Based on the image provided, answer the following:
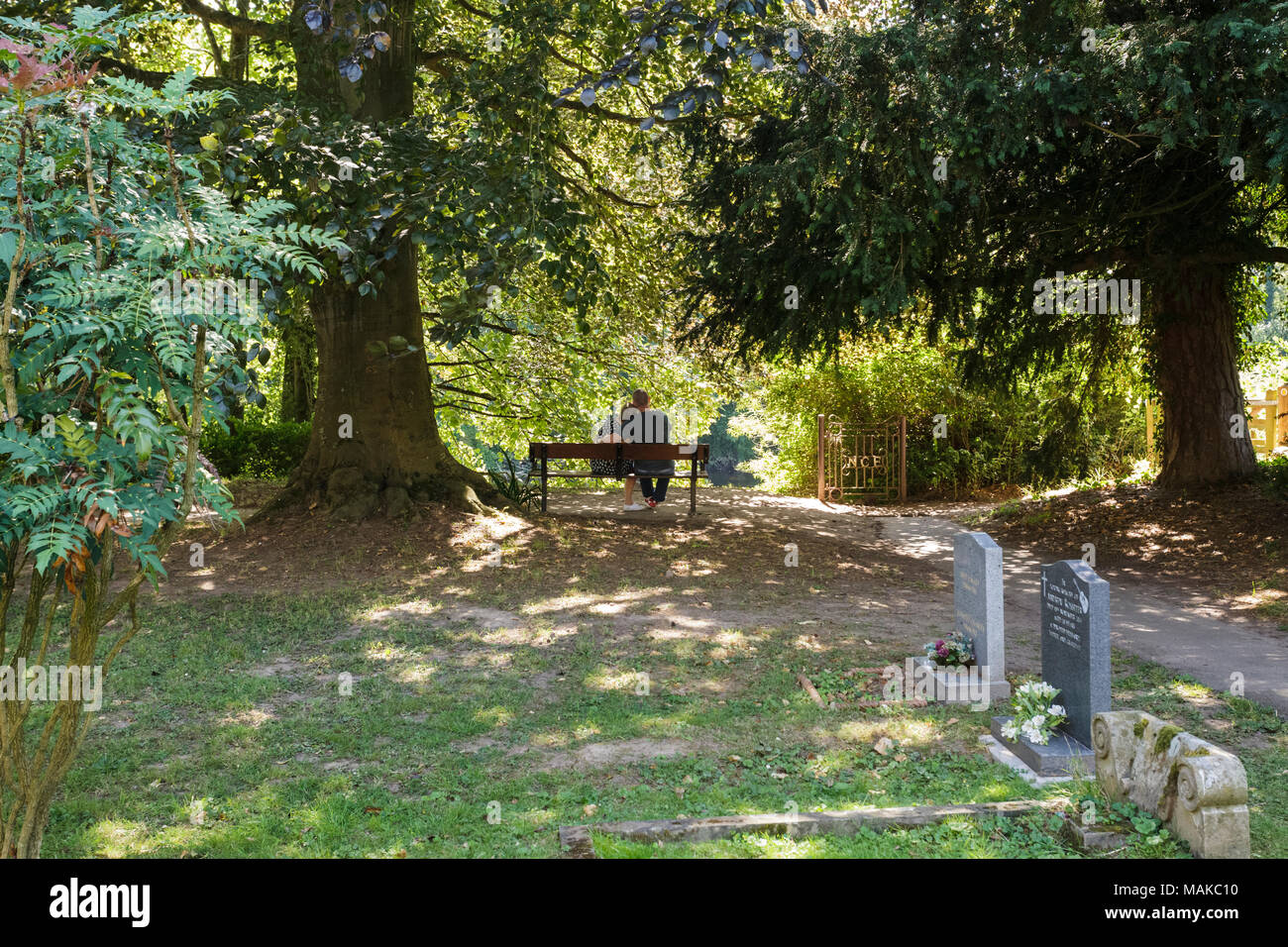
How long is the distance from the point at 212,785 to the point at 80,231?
2758 millimetres

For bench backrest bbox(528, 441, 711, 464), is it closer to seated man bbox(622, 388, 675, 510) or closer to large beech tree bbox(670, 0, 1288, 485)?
seated man bbox(622, 388, 675, 510)

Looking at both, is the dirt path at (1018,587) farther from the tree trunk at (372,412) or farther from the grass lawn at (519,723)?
the tree trunk at (372,412)

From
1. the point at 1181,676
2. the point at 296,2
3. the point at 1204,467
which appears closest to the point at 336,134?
the point at 296,2

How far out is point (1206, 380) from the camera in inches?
504

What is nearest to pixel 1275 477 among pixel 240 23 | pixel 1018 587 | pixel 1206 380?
pixel 1206 380

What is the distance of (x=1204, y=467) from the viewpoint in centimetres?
1296

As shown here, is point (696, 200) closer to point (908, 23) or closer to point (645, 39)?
point (908, 23)

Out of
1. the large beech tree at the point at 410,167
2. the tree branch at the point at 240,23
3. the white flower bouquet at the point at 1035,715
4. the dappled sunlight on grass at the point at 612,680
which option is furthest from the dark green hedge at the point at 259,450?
the white flower bouquet at the point at 1035,715

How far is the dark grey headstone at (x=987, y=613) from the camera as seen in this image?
20.9 ft

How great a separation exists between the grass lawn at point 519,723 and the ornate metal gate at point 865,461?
919cm

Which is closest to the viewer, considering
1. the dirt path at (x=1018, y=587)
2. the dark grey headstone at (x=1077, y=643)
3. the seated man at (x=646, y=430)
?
the dark grey headstone at (x=1077, y=643)

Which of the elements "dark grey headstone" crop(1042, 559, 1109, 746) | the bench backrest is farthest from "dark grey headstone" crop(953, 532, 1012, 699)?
the bench backrest

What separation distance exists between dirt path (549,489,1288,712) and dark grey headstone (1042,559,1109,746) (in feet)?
4.00

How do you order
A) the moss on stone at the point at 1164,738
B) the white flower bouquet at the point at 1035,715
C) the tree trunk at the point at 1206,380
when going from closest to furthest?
the moss on stone at the point at 1164,738, the white flower bouquet at the point at 1035,715, the tree trunk at the point at 1206,380
